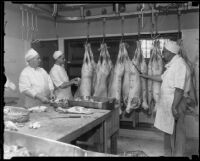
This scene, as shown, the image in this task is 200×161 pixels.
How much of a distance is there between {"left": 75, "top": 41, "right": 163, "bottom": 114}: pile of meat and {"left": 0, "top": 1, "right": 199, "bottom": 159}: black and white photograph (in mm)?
20

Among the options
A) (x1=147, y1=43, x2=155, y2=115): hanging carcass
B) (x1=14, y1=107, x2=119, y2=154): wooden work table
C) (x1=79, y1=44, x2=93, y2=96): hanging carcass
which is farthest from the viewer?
(x1=79, y1=44, x2=93, y2=96): hanging carcass

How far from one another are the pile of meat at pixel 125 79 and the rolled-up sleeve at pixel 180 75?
118 centimetres

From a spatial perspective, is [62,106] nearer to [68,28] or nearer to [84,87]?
[84,87]

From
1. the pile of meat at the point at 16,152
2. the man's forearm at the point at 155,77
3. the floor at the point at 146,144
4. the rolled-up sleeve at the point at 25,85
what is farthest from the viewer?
the floor at the point at 146,144

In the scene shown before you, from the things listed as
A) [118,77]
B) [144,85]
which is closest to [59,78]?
[118,77]

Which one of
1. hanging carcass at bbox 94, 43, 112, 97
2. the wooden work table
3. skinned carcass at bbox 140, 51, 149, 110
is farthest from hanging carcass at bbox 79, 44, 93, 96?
the wooden work table

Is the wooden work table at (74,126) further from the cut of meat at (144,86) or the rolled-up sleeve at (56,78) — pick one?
the rolled-up sleeve at (56,78)

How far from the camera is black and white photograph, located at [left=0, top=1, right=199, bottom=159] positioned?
3449 millimetres

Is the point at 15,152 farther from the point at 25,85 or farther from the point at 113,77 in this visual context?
the point at 113,77

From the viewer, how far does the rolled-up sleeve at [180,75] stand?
3.47 m

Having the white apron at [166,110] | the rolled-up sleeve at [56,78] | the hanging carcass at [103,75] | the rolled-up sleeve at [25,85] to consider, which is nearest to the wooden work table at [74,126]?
the rolled-up sleeve at [25,85]

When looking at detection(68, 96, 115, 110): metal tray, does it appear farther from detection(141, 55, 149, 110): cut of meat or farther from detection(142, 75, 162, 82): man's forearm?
detection(141, 55, 149, 110): cut of meat

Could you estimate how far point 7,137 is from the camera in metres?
1.80

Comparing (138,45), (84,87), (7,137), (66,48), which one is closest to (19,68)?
(66,48)
